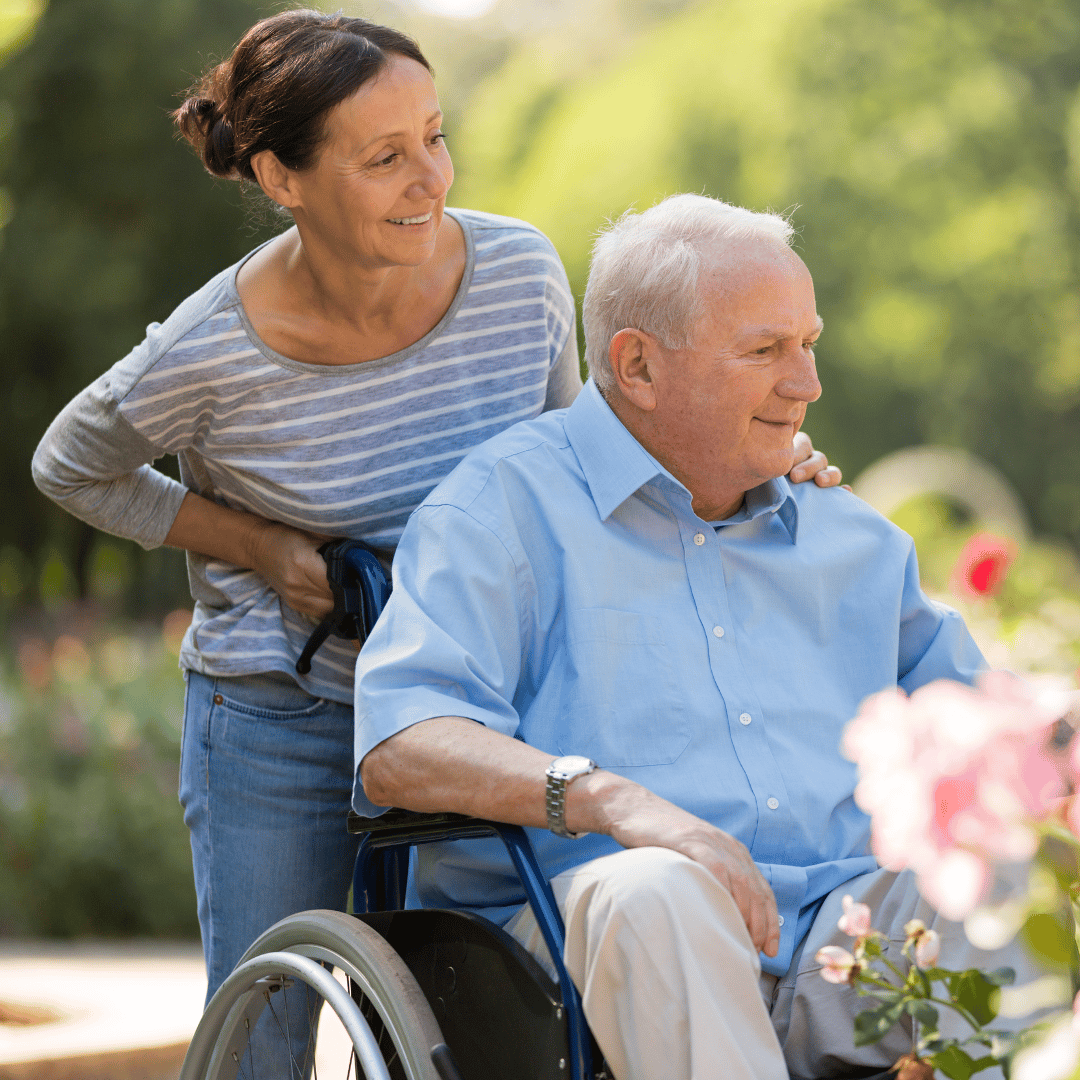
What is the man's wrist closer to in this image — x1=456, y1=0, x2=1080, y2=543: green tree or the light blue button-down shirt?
the light blue button-down shirt

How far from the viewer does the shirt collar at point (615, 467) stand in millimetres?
1923

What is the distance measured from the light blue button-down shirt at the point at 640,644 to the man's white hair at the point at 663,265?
115 mm

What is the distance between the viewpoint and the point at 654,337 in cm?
195

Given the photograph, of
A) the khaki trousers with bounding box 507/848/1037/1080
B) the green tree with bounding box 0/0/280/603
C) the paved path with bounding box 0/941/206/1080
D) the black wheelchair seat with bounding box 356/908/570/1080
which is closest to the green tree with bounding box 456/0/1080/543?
the green tree with bounding box 0/0/280/603

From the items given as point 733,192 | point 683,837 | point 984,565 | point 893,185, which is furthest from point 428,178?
point 893,185

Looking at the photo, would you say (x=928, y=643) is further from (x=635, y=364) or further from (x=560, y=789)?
(x=560, y=789)

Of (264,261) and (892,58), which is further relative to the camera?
(892,58)

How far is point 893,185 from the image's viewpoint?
691 inches

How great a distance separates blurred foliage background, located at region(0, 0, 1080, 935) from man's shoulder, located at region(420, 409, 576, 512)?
509 cm

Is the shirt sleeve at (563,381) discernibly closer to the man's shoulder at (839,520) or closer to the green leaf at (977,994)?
the man's shoulder at (839,520)

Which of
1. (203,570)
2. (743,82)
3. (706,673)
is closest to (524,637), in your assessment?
(706,673)

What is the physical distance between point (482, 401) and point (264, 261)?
41 centimetres

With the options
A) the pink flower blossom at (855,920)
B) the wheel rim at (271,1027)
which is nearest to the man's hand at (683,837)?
the pink flower blossom at (855,920)

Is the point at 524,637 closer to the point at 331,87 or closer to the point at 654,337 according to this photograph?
the point at 654,337
